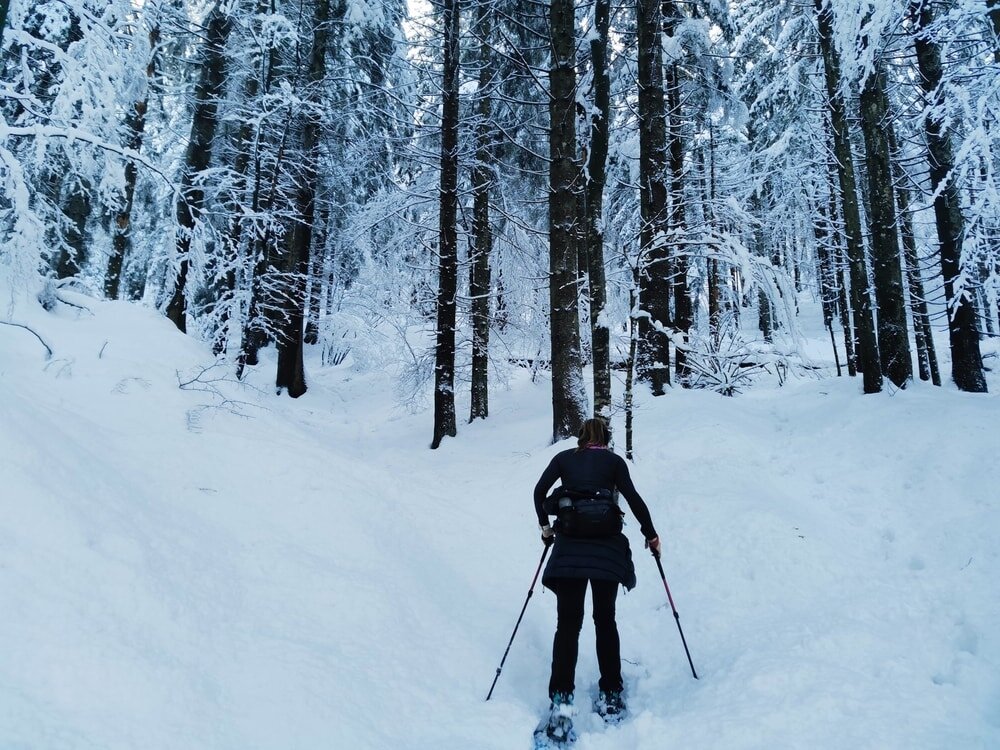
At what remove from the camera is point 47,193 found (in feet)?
38.5

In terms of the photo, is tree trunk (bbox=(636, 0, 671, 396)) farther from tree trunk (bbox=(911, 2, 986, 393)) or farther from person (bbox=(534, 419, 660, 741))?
person (bbox=(534, 419, 660, 741))

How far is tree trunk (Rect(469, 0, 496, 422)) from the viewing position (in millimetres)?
12055

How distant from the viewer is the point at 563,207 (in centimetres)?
916

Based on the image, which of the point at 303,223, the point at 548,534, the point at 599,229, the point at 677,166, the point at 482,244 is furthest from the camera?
the point at 303,223

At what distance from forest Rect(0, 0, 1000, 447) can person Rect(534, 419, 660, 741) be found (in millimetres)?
3891

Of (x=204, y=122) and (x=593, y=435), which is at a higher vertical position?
(x=204, y=122)

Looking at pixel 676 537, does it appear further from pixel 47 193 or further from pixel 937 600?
pixel 47 193

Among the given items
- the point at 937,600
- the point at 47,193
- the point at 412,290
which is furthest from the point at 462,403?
the point at 937,600

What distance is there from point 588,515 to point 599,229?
5.45 meters

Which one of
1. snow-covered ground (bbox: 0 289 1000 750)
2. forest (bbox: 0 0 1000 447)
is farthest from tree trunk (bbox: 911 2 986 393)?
snow-covered ground (bbox: 0 289 1000 750)

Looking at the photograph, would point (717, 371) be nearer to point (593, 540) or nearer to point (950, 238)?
point (950, 238)

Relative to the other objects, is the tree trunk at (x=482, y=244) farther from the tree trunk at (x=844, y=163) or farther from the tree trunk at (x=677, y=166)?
the tree trunk at (x=844, y=163)

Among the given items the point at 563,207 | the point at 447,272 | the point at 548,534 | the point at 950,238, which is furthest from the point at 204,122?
the point at 950,238

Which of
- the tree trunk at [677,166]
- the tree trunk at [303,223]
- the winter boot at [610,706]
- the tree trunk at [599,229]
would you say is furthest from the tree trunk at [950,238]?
the tree trunk at [303,223]
